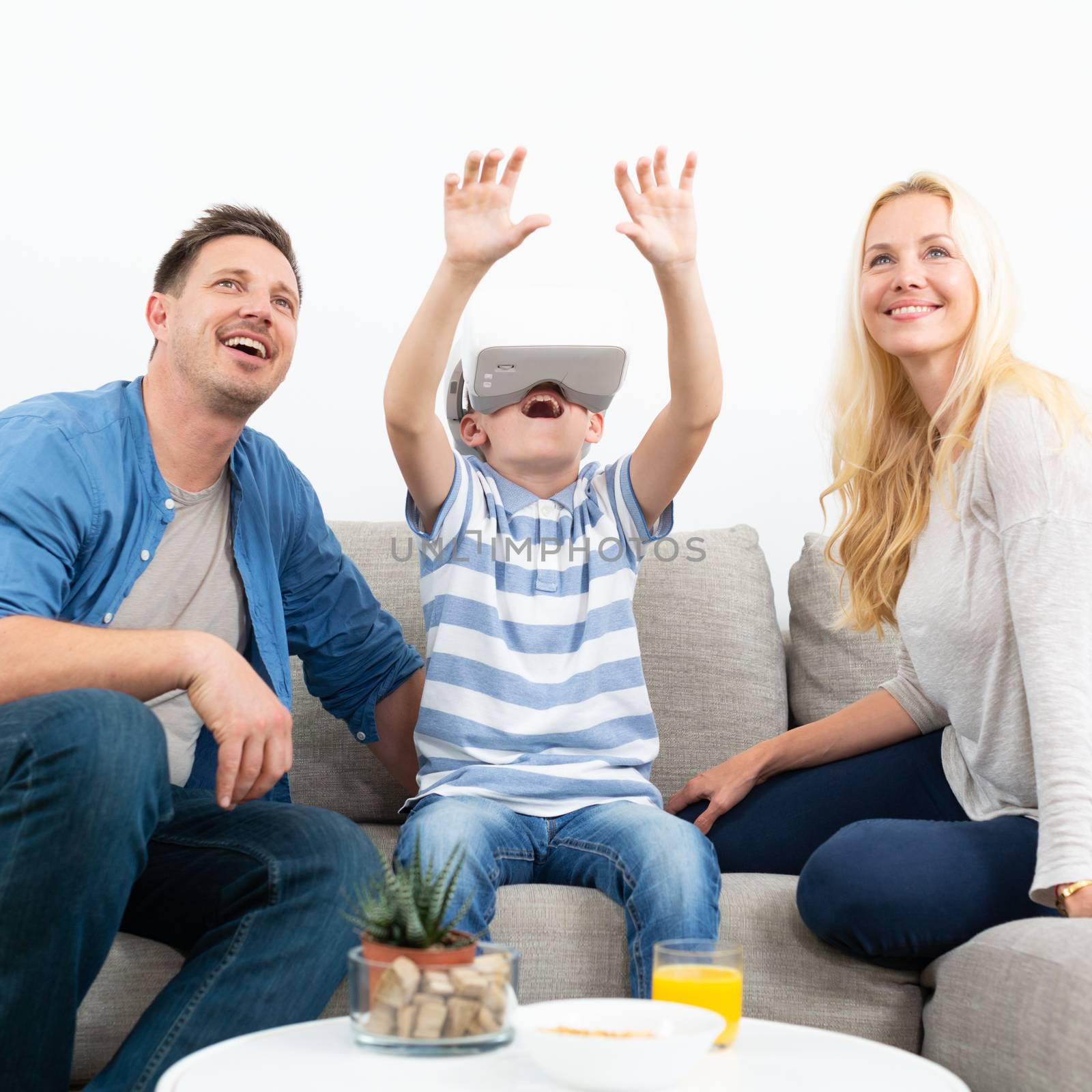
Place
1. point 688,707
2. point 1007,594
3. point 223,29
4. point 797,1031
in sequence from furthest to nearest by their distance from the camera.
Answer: point 223,29 < point 688,707 < point 1007,594 < point 797,1031

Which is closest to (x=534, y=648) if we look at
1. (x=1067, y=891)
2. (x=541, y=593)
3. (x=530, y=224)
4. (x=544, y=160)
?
(x=541, y=593)

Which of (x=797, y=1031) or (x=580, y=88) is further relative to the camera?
(x=580, y=88)

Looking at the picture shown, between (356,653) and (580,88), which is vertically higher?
(580,88)

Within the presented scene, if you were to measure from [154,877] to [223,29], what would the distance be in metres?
1.68

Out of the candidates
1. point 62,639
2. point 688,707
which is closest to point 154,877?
point 62,639

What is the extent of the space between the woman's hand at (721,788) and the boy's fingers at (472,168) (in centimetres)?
87

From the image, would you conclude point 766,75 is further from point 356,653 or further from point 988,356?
point 356,653

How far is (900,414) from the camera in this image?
65.0 inches

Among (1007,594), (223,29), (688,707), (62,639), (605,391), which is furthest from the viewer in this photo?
(223,29)

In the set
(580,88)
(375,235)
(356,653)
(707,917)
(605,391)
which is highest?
(580,88)

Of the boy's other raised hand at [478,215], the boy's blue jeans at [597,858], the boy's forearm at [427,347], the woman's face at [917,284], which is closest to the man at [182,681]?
the boy's blue jeans at [597,858]

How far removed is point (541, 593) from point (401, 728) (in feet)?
1.02

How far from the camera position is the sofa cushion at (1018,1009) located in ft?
3.26

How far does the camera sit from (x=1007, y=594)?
136 cm
